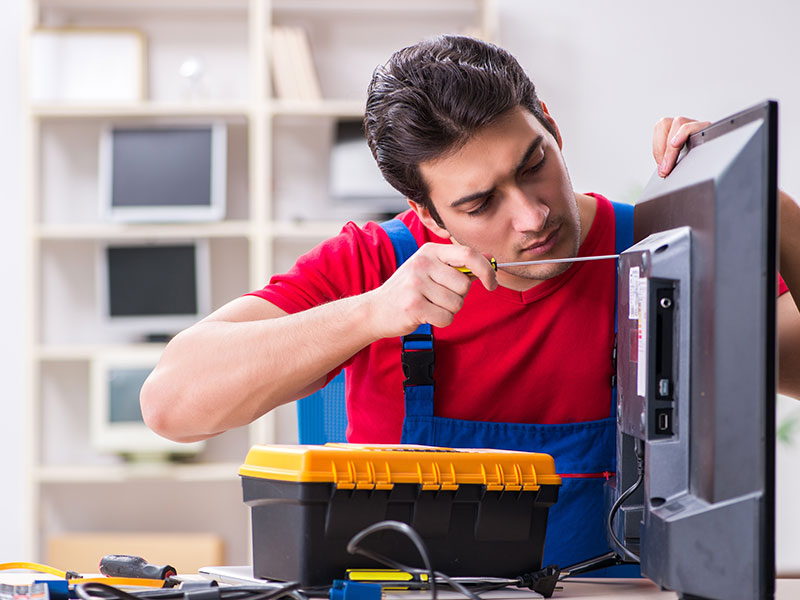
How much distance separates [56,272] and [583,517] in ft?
7.91

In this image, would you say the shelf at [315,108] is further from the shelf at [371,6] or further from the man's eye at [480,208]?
the man's eye at [480,208]

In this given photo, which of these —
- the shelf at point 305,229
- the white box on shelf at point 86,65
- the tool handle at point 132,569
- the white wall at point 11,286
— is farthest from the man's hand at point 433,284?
the white wall at point 11,286

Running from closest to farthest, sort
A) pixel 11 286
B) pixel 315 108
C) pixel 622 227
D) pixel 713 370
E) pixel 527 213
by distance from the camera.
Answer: pixel 713 370
pixel 527 213
pixel 622 227
pixel 315 108
pixel 11 286

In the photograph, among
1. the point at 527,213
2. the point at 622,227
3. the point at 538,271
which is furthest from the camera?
the point at 622,227

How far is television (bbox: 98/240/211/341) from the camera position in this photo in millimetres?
2990

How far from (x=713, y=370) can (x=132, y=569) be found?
2.15 ft


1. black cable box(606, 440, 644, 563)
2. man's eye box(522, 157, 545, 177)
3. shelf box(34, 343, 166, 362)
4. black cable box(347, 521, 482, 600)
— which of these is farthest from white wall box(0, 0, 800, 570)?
black cable box(347, 521, 482, 600)

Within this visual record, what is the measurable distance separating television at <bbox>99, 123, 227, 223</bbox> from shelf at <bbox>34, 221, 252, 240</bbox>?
31 mm

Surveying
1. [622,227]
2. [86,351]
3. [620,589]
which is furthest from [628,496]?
[86,351]

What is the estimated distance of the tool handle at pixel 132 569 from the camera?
3.20ft

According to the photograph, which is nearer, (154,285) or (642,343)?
(642,343)

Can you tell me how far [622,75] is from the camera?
3168 millimetres

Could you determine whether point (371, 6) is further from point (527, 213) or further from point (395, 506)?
point (395, 506)

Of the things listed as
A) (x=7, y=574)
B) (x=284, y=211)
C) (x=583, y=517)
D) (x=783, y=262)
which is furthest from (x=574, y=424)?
(x=284, y=211)
